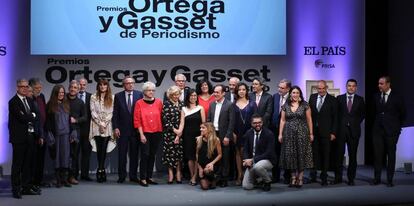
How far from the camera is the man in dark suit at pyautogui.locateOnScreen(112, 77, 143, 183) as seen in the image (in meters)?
8.62

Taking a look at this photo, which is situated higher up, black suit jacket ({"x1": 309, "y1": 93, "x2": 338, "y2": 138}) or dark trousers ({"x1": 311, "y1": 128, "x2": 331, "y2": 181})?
black suit jacket ({"x1": 309, "y1": 93, "x2": 338, "y2": 138})

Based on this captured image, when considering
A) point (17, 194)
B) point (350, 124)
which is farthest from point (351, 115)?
point (17, 194)

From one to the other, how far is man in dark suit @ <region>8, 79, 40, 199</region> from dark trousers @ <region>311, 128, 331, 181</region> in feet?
12.2

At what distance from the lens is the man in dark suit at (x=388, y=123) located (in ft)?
26.8

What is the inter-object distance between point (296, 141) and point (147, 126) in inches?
79.5

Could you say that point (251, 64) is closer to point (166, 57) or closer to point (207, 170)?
point (166, 57)

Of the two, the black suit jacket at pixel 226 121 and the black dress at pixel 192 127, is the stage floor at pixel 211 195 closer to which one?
the black dress at pixel 192 127

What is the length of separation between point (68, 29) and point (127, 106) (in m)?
1.59

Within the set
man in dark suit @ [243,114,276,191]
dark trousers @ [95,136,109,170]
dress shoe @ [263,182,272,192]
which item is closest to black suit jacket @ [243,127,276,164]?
man in dark suit @ [243,114,276,191]

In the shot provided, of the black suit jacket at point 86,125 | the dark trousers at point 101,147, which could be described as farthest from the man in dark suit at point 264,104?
the black suit jacket at point 86,125

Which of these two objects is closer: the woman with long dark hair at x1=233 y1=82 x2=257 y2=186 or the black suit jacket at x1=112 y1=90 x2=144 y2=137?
the woman with long dark hair at x1=233 y1=82 x2=257 y2=186

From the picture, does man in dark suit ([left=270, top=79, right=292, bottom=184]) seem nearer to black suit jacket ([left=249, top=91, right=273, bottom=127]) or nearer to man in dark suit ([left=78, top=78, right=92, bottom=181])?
black suit jacket ([left=249, top=91, right=273, bottom=127])

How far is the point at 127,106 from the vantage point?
8664mm

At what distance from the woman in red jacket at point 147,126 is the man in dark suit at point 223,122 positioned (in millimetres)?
785
